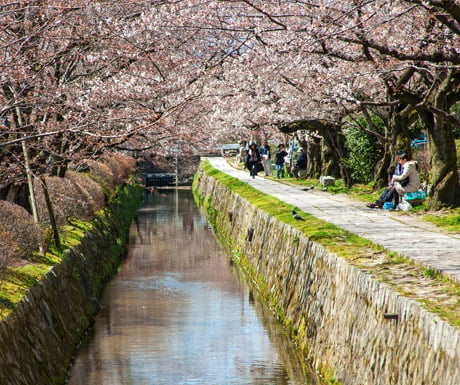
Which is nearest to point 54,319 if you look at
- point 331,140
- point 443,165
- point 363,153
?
point 443,165

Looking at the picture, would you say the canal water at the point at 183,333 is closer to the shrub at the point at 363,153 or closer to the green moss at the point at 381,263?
the green moss at the point at 381,263

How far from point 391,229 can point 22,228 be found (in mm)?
7034

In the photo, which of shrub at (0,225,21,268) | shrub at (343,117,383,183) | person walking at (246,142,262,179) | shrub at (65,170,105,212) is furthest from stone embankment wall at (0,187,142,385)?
person walking at (246,142,262,179)

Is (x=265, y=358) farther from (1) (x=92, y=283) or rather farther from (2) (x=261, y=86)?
(2) (x=261, y=86)

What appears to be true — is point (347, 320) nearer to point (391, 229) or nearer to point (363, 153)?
point (391, 229)

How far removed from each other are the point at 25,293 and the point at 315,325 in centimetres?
478

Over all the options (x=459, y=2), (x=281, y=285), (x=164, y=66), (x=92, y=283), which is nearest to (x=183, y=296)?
(x=92, y=283)

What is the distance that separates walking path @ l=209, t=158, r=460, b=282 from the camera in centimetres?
1075

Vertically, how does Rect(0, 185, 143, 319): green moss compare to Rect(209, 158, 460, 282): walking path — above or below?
below

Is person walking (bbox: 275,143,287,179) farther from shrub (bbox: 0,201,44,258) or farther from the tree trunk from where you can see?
shrub (bbox: 0,201,44,258)

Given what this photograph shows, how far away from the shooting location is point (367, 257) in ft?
37.1

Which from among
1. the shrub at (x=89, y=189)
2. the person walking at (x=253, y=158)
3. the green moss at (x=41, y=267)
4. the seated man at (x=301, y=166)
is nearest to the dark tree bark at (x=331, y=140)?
the seated man at (x=301, y=166)

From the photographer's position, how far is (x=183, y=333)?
15.0 meters

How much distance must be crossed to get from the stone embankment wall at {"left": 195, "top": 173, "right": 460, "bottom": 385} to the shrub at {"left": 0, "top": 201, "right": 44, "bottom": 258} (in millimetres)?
5054
